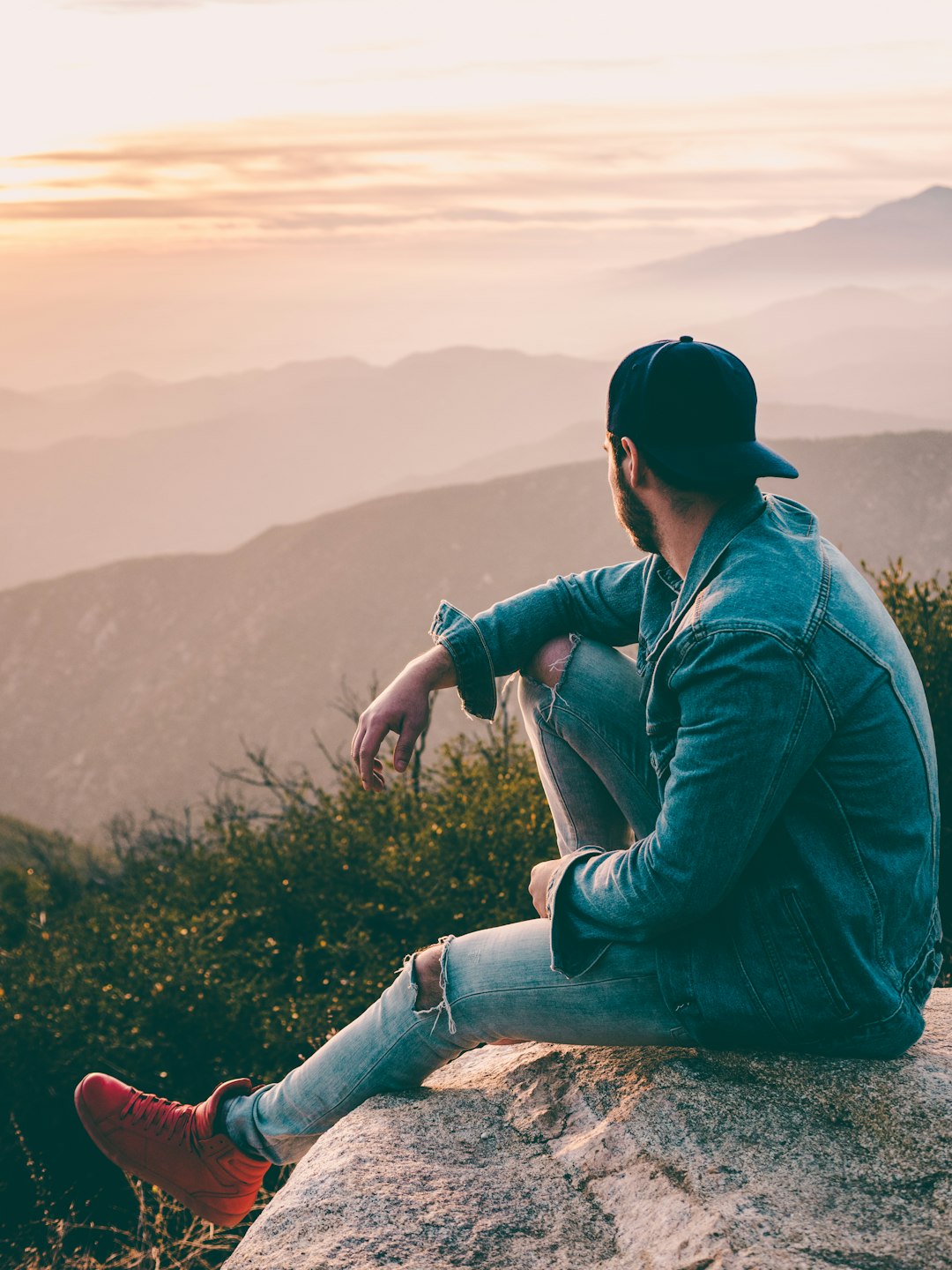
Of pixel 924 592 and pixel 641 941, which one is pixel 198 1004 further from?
pixel 924 592

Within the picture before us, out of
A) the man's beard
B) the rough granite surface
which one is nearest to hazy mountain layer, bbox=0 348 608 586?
the rough granite surface

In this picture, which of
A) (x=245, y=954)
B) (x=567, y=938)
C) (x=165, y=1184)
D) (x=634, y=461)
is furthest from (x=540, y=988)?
(x=245, y=954)

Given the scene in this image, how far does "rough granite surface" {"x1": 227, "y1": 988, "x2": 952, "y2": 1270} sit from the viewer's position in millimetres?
2027

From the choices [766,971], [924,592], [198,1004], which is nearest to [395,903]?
[198,1004]

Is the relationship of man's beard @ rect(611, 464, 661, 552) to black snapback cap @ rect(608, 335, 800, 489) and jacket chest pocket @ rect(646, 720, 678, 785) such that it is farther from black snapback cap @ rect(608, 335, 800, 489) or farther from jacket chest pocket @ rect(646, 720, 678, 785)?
jacket chest pocket @ rect(646, 720, 678, 785)

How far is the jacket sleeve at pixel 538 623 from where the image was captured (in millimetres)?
3053

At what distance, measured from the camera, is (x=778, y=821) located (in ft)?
7.32

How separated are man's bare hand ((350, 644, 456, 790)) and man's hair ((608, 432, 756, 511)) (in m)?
0.92

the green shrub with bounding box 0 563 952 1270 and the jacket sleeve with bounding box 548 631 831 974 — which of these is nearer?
the jacket sleeve with bounding box 548 631 831 974

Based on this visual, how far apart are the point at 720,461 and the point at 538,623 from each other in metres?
0.93

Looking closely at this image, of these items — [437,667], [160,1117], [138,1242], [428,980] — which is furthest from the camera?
[138,1242]

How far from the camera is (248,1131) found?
9.77 feet

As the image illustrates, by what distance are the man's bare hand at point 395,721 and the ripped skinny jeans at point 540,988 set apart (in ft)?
0.98

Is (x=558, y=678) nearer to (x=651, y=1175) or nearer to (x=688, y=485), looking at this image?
(x=688, y=485)
